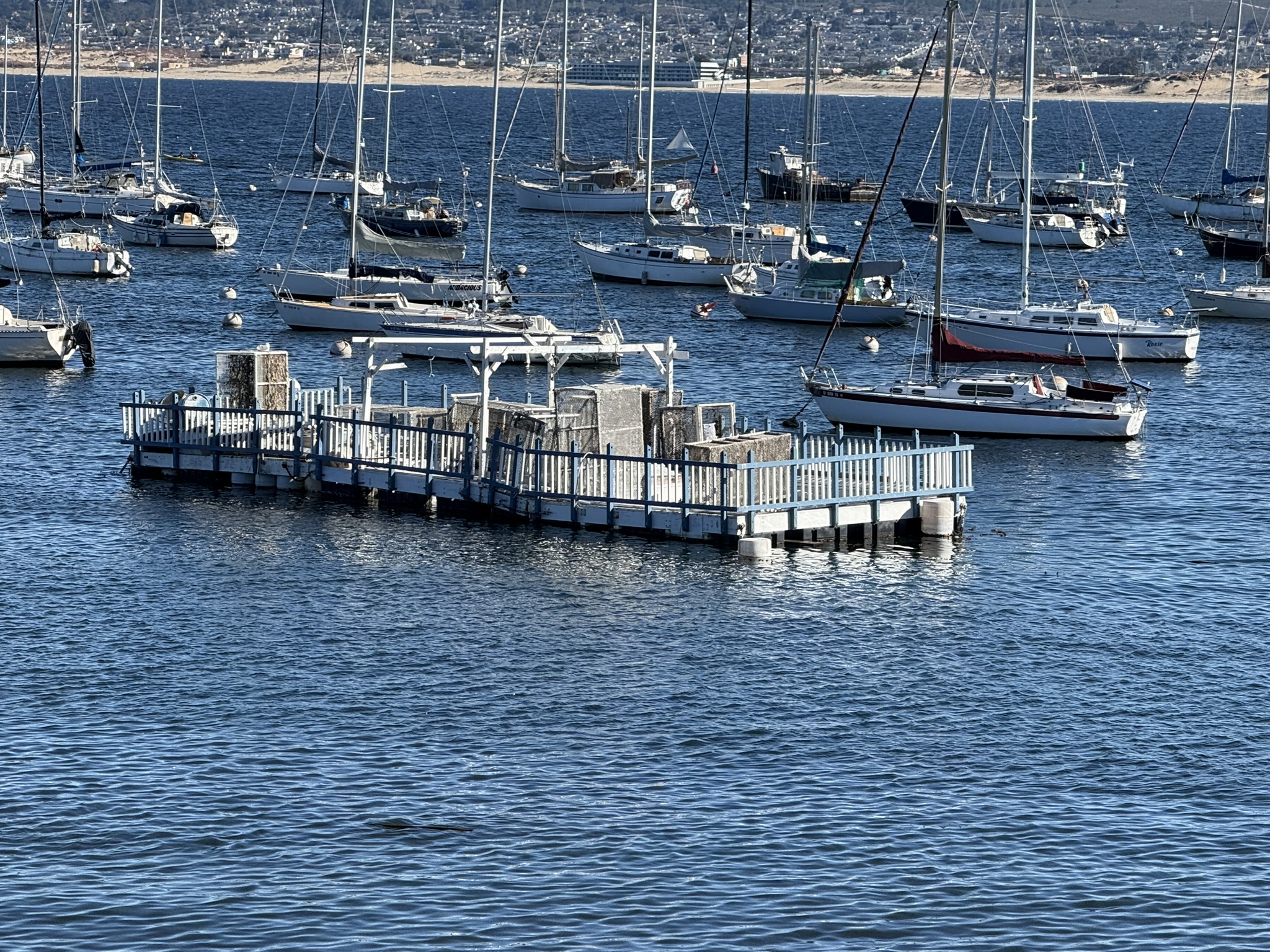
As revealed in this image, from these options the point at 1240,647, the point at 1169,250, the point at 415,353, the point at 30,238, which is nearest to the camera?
the point at 1240,647

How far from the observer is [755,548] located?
45062 millimetres

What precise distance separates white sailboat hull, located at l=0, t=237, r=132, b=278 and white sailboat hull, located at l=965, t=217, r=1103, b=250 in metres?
51.8

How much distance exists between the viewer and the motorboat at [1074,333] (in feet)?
246

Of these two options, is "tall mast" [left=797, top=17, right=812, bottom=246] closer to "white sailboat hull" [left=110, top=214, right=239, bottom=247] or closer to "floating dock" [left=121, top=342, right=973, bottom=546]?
"white sailboat hull" [left=110, top=214, right=239, bottom=247]

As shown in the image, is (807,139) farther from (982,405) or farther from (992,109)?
(982,405)

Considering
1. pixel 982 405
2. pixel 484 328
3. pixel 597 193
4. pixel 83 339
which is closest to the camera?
pixel 982 405

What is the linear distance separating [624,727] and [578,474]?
536 inches

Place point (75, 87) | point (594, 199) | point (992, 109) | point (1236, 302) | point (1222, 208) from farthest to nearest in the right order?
1. point (594, 199)
2. point (1222, 208)
3. point (75, 87)
4. point (992, 109)
5. point (1236, 302)

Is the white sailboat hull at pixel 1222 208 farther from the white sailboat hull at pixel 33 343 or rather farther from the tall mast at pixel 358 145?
the white sailboat hull at pixel 33 343

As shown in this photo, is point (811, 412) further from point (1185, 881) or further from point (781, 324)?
point (1185, 881)

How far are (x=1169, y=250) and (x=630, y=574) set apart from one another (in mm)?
84641

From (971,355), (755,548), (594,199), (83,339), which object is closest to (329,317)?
(83,339)

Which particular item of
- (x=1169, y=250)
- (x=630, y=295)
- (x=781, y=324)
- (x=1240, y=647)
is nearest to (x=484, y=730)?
(x=1240, y=647)

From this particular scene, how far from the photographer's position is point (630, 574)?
4384 centimetres
